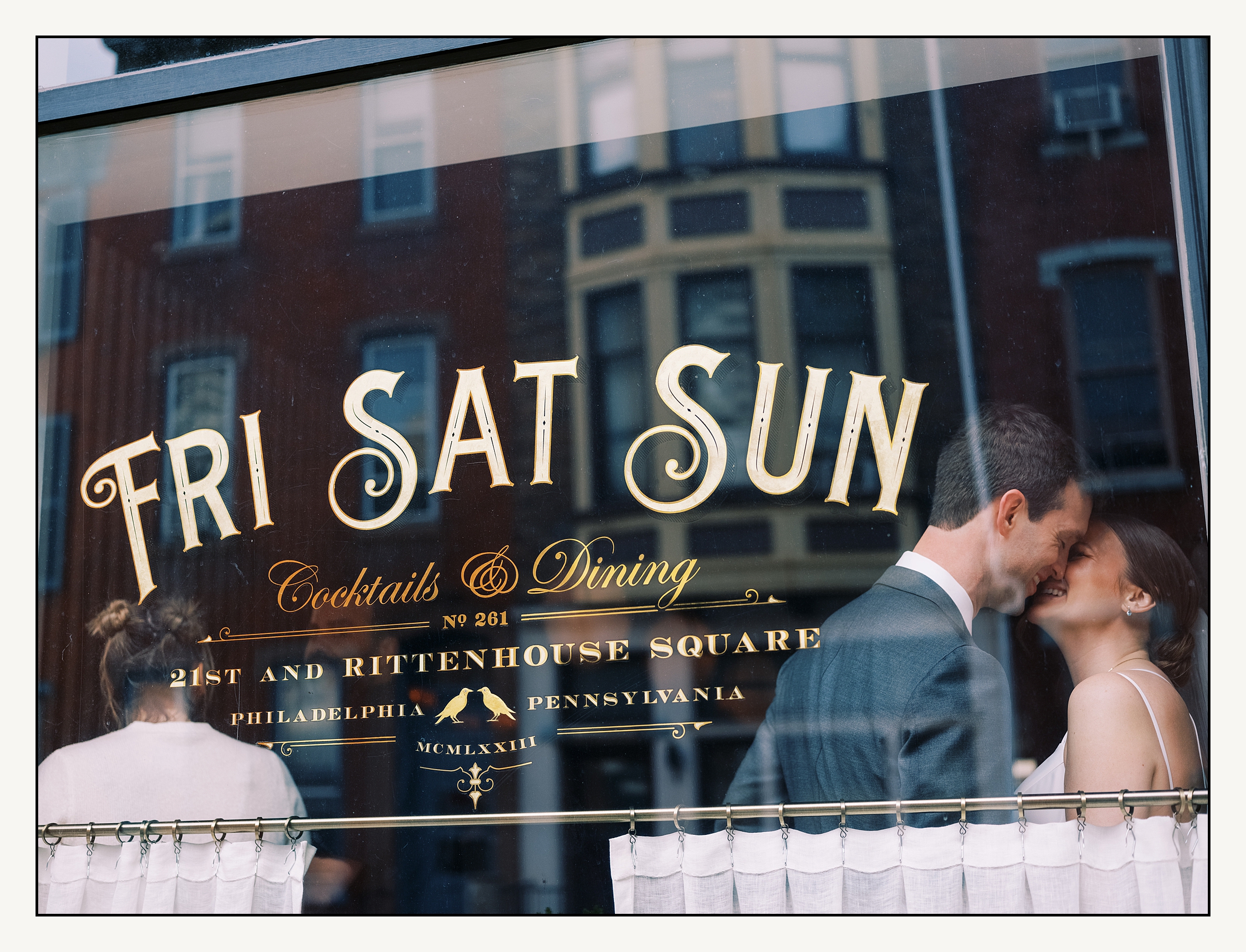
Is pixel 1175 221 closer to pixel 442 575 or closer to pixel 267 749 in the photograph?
pixel 442 575

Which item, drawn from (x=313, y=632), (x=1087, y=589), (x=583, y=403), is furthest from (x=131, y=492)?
(x=1087, y=589)

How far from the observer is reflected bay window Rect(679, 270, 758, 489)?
3.13 m

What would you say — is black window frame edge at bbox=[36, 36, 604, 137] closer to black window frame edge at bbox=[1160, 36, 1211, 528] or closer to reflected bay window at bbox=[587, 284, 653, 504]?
reflected bay window at bbox=[587, 284, 653, 504]

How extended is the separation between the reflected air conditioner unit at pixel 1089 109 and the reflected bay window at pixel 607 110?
49.8 inches

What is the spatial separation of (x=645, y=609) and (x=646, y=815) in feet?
1.86

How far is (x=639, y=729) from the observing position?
3014 millimetres

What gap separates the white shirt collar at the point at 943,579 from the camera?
9.68 ft

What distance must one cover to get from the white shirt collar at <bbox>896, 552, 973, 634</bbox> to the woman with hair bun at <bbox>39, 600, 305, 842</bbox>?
6.23ft

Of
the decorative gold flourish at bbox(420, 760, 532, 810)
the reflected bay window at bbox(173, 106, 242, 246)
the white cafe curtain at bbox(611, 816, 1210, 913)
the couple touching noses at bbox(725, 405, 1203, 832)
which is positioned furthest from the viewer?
the reflected bay window at bbox(173, 106, 242, 246)

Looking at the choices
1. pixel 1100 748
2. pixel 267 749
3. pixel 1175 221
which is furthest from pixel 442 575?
pixel 1175 221

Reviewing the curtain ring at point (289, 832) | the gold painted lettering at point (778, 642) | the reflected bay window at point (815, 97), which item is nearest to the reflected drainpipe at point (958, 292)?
the reflected bay window at point (815, 97)

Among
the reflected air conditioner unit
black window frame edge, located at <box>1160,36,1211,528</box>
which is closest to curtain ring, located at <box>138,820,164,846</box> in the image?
black window frame edge, located at <box>1160,36,1211,528</box>

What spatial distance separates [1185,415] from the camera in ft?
9.67

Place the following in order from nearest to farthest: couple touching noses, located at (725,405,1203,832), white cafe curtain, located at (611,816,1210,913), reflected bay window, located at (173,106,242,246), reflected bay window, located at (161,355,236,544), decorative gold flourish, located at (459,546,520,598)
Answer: white cafe curtain, located at (611,816,1210,913)
couple touching noses, located at (725,405,1203,832)
decorative gold flourish, located at (459,546,520,598)
reflected bay window, located at (161,355,236,544)
reflected bay window, located at (173,106,242,246)
